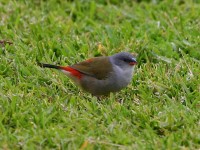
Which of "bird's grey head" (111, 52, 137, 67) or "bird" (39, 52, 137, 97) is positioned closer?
"bird" (39, 52, 137, 97)

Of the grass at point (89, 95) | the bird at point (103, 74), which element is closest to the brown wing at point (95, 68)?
the bird at point (103, 74)

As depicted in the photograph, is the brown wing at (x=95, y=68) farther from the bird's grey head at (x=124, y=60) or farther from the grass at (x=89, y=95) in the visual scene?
the grass at (x=89, y=95)

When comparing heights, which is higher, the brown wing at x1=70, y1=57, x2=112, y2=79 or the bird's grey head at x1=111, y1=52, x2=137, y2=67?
the bird's grey head at x1=111, y1=52, x2=137, y2=67

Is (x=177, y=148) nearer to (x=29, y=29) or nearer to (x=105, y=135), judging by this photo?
(x=105, y=135)

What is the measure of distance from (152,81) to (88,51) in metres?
1.12

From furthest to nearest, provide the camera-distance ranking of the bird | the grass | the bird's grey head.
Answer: the bird's grey head
the bird
the grass

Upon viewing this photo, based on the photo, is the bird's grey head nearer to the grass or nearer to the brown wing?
the brown wing

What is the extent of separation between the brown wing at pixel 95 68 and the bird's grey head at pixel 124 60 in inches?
3.0

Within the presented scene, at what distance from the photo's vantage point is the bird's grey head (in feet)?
21.6

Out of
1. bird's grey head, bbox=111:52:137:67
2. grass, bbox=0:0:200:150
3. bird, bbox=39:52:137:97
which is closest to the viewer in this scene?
grass, bbox=0:0:200:150

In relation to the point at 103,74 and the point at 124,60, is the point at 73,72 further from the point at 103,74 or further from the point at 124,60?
the point at 124,60

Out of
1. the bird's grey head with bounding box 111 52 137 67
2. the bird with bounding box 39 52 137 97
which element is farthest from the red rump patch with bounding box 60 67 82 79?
the bird's grey head with bounding box 111 52 137 67

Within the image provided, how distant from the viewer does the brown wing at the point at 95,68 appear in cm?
655

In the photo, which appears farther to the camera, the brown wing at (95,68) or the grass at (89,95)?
the brown wing at (95,68)
